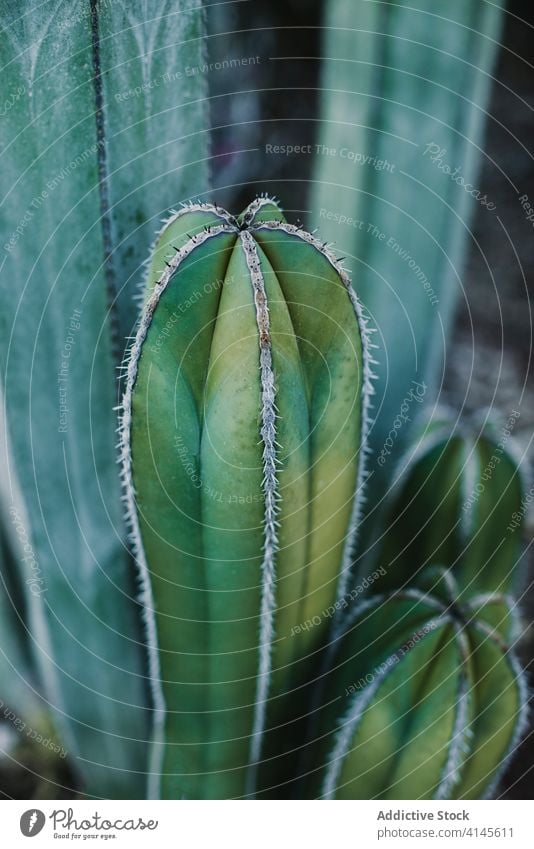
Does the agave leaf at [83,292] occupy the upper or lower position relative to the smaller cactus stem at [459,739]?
upper

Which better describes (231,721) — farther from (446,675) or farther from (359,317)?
(359,317)

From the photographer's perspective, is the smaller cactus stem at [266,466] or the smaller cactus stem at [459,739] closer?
the smaller cactus stem at [266,466]

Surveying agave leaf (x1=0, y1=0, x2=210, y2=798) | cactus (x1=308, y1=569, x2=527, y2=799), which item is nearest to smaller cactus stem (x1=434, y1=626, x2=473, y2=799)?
cactus (x1=308, y1=569, x2=527, y2=799)

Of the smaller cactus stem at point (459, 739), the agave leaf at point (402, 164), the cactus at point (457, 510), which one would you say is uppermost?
the agave leaf at point (402, 164)

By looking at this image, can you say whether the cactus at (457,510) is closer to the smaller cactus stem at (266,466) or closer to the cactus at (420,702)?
the cactus at (420,702)

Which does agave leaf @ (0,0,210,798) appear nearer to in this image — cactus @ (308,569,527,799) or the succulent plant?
the succulent plant

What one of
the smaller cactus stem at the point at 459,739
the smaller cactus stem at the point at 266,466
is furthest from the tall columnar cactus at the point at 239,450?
the smaller cactus stem at the point at 459,739

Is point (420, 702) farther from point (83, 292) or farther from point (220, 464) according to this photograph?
point (83, 292)

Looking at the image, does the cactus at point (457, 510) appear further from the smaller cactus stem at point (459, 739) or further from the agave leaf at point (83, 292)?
the agave leaf at point (83, 292)
